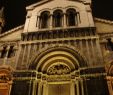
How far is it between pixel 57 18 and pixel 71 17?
3.83ft

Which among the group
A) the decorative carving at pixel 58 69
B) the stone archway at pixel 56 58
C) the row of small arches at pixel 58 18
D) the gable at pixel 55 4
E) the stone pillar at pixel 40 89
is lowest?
the stone pillar at pixel 40 89

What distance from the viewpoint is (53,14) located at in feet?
56.9

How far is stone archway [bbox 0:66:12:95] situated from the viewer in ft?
45.6

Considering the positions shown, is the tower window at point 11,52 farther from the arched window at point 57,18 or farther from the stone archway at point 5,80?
the arched window at point 57,18

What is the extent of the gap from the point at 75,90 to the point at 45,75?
91.1 inches

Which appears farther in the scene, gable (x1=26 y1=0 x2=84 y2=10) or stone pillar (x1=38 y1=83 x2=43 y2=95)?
gable (x1=26 y1=0 x2=84 y2=10)

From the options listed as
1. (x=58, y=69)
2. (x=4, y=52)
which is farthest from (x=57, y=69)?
(x=4, y=52)

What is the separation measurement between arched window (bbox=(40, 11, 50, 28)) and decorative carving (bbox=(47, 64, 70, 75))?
3.77 meters

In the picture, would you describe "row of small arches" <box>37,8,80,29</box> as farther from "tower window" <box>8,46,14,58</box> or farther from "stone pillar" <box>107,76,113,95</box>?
"stone pillar" <box>107,76,113,95</box>

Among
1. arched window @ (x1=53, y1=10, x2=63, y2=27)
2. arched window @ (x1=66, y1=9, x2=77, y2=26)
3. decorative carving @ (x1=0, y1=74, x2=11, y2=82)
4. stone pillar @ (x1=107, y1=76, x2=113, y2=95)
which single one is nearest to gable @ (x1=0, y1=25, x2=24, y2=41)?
arched window @ (x1=53, y1=10, x2=63, y2=27)

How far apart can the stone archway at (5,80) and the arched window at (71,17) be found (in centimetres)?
588

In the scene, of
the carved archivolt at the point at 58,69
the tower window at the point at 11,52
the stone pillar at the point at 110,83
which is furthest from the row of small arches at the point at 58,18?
the stone pillar at the point at 110,83

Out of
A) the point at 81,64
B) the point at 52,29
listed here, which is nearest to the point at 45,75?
the point at 81,64

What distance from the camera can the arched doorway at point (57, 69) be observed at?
1381 cm
